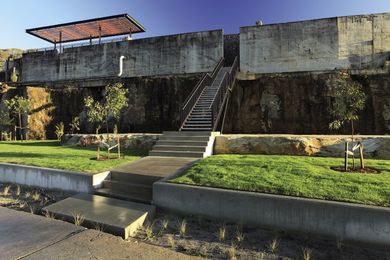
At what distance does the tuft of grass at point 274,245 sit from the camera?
4.07m

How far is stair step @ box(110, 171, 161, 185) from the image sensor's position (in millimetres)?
6552

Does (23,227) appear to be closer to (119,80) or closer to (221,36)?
(119,80)

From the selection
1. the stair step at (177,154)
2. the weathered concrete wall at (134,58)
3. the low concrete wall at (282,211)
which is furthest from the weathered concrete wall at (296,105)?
the low concrete wall at (282,211)

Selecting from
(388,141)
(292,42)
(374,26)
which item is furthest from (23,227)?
(374,26)

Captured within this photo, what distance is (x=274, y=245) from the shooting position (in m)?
4.09

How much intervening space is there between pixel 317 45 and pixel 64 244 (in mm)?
16889

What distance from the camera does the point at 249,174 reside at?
611 centimetres

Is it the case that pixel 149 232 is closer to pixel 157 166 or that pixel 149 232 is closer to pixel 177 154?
pixel 157 166

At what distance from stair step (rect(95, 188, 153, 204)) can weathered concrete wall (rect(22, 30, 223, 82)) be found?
1422cm

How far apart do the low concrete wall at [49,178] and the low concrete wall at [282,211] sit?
1882 mm

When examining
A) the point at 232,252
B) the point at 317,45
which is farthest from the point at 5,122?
the point at 317,45

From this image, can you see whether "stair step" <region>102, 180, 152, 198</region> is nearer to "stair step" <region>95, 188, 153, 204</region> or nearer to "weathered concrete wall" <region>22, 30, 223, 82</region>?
"stair step" <region>95, 188, 153, 204</region>

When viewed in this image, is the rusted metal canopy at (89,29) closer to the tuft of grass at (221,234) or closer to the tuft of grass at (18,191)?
the tuft of grass at (18,191)

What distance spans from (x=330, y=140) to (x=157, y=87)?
11124mm
